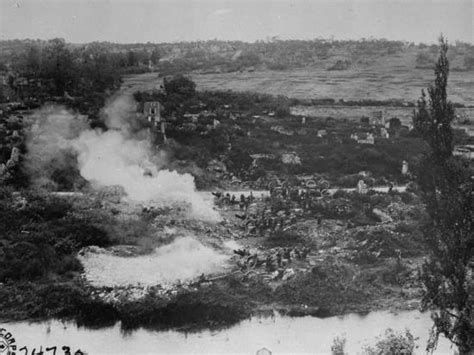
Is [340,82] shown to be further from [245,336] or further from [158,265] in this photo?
[245,336]

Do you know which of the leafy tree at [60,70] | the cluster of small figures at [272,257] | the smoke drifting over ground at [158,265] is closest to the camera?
the smoke drifting over ground at [158,265]

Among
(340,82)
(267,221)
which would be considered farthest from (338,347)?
(340,82)

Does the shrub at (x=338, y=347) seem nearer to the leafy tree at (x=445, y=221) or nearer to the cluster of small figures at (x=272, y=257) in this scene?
the leafy tree at (x=445, y=221)

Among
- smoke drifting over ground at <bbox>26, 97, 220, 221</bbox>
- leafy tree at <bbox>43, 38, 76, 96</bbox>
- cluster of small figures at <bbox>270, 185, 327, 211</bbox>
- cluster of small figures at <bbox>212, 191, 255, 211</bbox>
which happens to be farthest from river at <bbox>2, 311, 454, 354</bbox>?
leafy tree at <bbox>43, 38, 76, 96</bbox>

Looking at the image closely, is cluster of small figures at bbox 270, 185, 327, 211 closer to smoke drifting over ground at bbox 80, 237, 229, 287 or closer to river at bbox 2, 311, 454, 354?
smoke drifting over ground at bbox 80, 237, 229, 287

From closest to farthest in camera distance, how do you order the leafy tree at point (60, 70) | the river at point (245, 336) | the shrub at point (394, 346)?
the shrub at point (394, 346) → the river at point (245, 336) → the leafy tree at point (60, 70)

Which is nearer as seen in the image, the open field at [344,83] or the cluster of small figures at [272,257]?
the cluster of small figures at [272,257]

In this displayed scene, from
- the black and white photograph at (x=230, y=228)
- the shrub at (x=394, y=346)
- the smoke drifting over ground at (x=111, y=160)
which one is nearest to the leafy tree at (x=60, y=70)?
the black and white photograph at (x=230, y=228)
